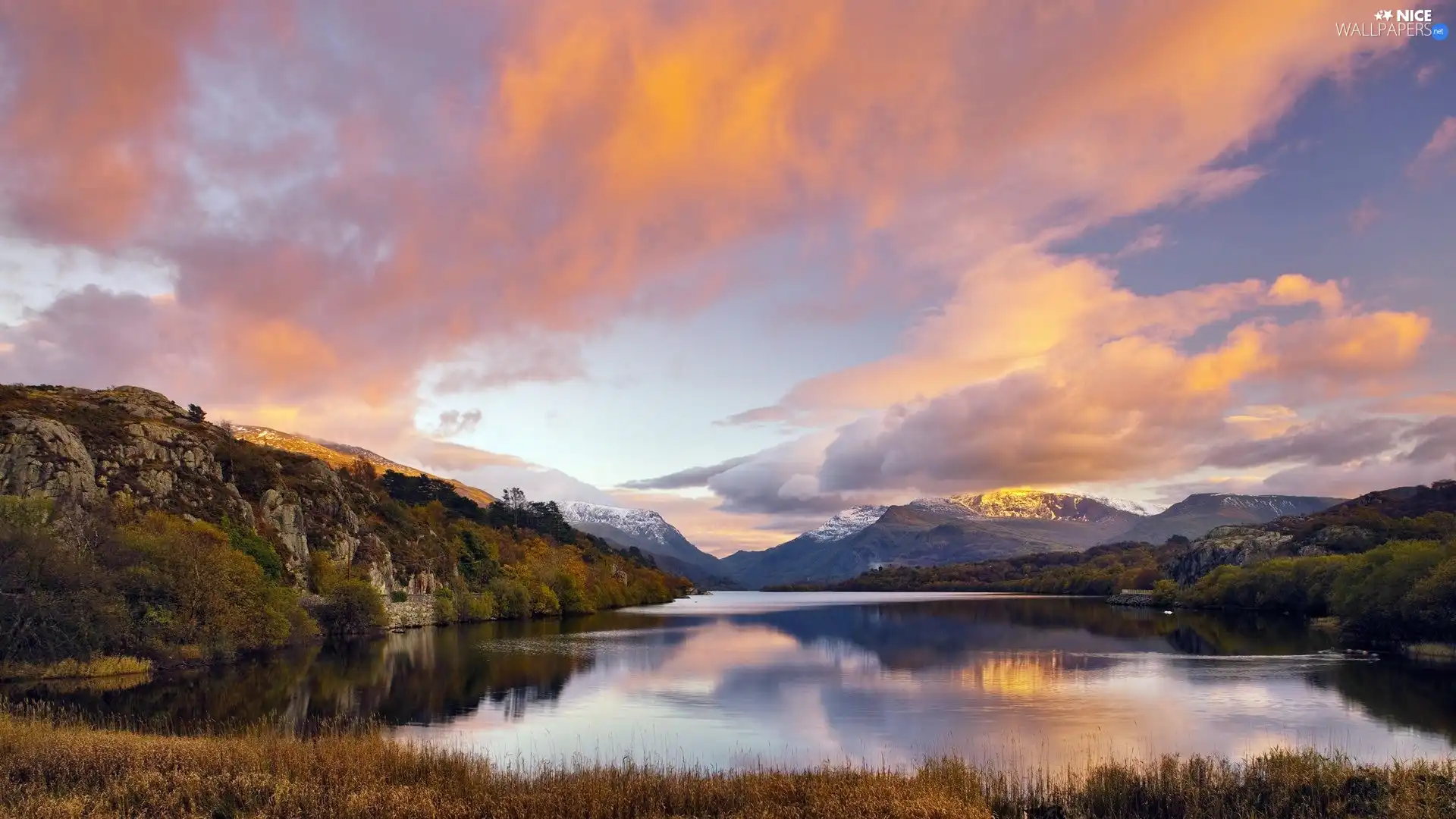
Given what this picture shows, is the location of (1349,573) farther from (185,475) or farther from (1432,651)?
(185,475)

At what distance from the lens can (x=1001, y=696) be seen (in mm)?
49562

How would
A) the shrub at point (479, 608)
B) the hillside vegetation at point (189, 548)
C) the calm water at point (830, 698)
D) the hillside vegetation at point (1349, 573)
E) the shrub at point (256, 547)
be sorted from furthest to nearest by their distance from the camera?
the shrub at point (479, 608) < the shrub at point (256, 547) < the hillside vegetation at point (1349, 573) < the hillside vegetation at point (189, 548) < the calm water at point (830, 698)

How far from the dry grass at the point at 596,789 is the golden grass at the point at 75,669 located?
30.7 metres

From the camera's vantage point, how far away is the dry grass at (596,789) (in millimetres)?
19641

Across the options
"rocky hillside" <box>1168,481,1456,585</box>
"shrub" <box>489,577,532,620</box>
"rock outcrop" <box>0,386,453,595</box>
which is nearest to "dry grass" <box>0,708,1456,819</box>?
"rock outcrop" <box>0,386,453,595</box>

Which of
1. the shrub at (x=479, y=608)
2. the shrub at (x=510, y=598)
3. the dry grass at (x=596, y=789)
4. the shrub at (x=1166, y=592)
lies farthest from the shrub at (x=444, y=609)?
the shrub at (x=1166, y=592)

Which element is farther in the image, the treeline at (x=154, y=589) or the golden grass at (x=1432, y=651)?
the golden grass at (x=1432, y=651)

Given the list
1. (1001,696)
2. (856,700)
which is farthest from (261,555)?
(1001,696)

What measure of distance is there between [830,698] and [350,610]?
6467 cm

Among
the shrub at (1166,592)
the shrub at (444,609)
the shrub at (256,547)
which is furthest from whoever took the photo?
the shrub at (1166,592)

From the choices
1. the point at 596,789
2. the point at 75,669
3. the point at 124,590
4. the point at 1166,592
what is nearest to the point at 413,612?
the point at 124,590

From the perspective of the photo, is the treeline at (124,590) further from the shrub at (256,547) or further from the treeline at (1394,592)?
the treeline at (1394,592)

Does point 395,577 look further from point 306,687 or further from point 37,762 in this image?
point 37,762

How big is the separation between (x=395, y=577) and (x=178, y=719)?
80.6 metres
